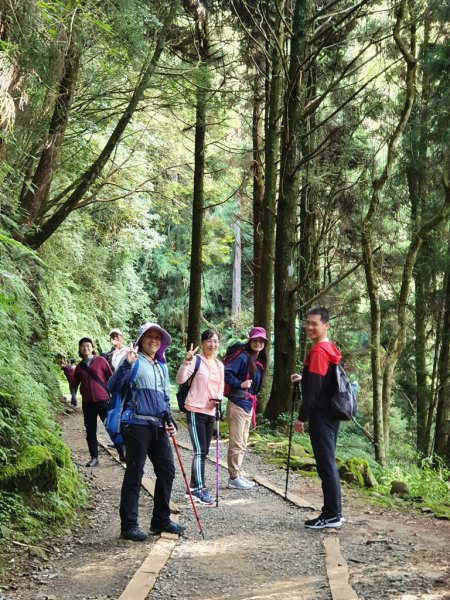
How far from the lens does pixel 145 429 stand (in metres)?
6.22

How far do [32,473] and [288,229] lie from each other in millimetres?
9524

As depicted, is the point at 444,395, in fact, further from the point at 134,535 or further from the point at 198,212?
the point at 134,535

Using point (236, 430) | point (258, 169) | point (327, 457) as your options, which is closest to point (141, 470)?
point (327, 457)

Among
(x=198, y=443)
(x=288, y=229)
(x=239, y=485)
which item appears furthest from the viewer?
(x=288, y=229)

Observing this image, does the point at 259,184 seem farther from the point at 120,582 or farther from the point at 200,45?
the point at 120,582

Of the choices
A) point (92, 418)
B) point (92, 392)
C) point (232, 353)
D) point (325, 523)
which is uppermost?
point (232, 353)

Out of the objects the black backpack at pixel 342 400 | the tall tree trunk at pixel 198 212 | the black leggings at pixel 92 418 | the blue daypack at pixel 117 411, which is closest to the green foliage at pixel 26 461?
the blue daypack at pixel 117 411

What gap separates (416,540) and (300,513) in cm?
154

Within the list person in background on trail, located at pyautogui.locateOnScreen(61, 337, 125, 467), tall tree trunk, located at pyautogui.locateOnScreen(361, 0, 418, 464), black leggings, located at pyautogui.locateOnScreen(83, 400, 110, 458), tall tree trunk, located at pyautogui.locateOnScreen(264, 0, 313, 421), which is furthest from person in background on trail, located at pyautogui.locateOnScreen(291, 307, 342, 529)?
tall tree trunk, located at pyautogui.locateOnScreen(264, 0, 313, 421)

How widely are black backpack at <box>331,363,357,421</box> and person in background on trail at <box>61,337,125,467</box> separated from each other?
15.1 feet

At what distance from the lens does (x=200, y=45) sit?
1833 centimetres

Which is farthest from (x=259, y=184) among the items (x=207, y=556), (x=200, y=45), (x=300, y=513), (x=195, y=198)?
(x=207, y=556)

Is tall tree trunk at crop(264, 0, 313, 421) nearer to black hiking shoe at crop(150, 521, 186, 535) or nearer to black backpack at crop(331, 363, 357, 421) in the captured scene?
black backpack at crop(331, 363, 357, 421)

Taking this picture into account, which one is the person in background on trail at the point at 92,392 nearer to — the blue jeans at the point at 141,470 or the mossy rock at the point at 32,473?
the mossy rock at the point at 32,473
